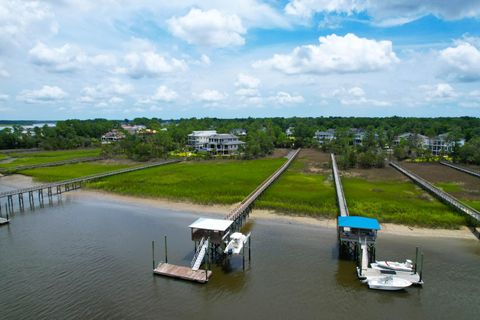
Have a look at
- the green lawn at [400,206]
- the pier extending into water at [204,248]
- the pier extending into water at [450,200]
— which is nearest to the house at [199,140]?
the green lawn at [400,206]

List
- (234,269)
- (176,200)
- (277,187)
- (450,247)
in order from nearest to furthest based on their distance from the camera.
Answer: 1. (234,269)
2. (450,247)
3. (176,200)
4. (277,187)

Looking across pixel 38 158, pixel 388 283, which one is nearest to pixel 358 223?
pixel 388 283

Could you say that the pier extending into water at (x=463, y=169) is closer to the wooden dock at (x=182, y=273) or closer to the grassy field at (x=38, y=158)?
the wooden dock at (x=182, y=273)

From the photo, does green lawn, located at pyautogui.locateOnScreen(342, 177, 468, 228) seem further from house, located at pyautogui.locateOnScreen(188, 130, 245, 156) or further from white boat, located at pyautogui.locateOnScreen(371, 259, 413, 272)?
house, located at pyautogui.locateOnScreen(188, 130, 245, 156)

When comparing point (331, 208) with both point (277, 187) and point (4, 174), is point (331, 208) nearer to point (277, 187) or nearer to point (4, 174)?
point (277, 187)

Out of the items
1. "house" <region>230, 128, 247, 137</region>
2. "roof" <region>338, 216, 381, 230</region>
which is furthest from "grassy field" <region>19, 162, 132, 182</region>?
"house" <region>230, 128, 247, 137</region>

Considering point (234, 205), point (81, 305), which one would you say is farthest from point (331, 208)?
point (81, 305)
